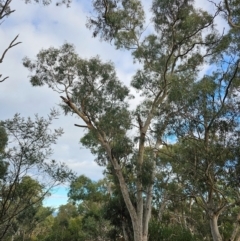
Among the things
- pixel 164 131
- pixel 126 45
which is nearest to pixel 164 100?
pixel 164 131

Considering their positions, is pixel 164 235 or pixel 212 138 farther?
pixel 164 235

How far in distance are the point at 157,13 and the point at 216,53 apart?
8.85 ft

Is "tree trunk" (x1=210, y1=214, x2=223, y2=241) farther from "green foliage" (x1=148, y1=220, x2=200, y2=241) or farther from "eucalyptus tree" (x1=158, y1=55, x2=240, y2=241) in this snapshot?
"green foliage" (x1=148, y1=220, x2=200, y2=241)

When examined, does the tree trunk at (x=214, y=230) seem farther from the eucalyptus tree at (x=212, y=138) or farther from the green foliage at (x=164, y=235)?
the green foliage at (x=164, y=235)

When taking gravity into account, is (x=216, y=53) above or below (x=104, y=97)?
above

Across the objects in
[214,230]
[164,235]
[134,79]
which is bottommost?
[214,230]

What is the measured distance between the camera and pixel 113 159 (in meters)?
11.3

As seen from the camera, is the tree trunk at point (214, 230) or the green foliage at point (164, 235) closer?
the tree trunk at point (214, 230)

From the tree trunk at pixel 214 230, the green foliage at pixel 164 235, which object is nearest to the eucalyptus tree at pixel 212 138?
the tree trunk at pixel 214 230

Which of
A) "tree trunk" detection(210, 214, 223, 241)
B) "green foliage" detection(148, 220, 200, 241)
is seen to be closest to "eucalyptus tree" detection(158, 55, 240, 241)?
"tree trunk" detection(210, 214, 223, 241)

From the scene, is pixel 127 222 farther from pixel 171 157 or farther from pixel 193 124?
pixel 193 124

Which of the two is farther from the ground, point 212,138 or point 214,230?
point 212,138

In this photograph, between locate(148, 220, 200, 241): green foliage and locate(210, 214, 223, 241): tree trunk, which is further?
locate(148, 220, 200, 241): green foliage

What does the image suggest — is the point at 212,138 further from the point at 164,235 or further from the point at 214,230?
the point at 164,235
